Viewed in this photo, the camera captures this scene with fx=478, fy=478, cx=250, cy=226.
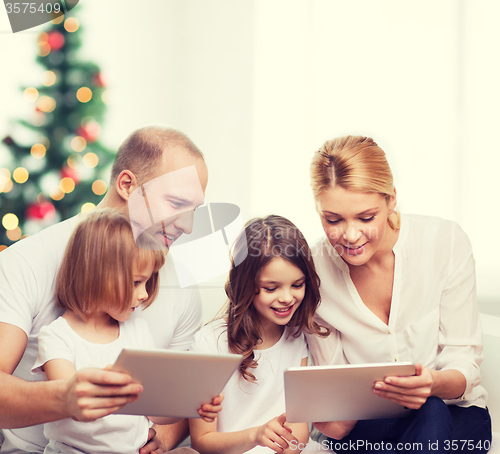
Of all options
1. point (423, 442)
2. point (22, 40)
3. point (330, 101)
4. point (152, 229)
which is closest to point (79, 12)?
point (22, 40)

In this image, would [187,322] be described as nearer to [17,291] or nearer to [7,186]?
[17,291]

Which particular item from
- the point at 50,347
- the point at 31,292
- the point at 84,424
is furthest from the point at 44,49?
the point at 84,424

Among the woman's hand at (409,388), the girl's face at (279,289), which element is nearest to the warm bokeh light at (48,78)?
the girl's face at (279,289)

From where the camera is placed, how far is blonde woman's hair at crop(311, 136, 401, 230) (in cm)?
115

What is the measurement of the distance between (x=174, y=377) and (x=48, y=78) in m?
1.82

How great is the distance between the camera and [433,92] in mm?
2299

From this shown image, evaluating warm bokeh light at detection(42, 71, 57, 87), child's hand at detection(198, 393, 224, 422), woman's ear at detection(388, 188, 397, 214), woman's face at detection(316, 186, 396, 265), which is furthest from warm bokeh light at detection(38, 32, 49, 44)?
child's hand at detection(198, 393, 224, 422)

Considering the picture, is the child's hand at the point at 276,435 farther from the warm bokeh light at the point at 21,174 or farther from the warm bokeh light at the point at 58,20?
the warm bokeh light at the point at 58,20

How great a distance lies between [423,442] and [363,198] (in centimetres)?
54

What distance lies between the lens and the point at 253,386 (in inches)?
48.3

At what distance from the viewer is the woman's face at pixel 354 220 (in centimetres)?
114

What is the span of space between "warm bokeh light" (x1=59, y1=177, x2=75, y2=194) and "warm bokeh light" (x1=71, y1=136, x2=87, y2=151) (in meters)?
0.15

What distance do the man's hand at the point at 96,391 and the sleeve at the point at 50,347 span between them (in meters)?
0.19

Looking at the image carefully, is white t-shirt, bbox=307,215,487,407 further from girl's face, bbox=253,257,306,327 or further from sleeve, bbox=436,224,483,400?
girl's face, bbox=253,257,306,327
